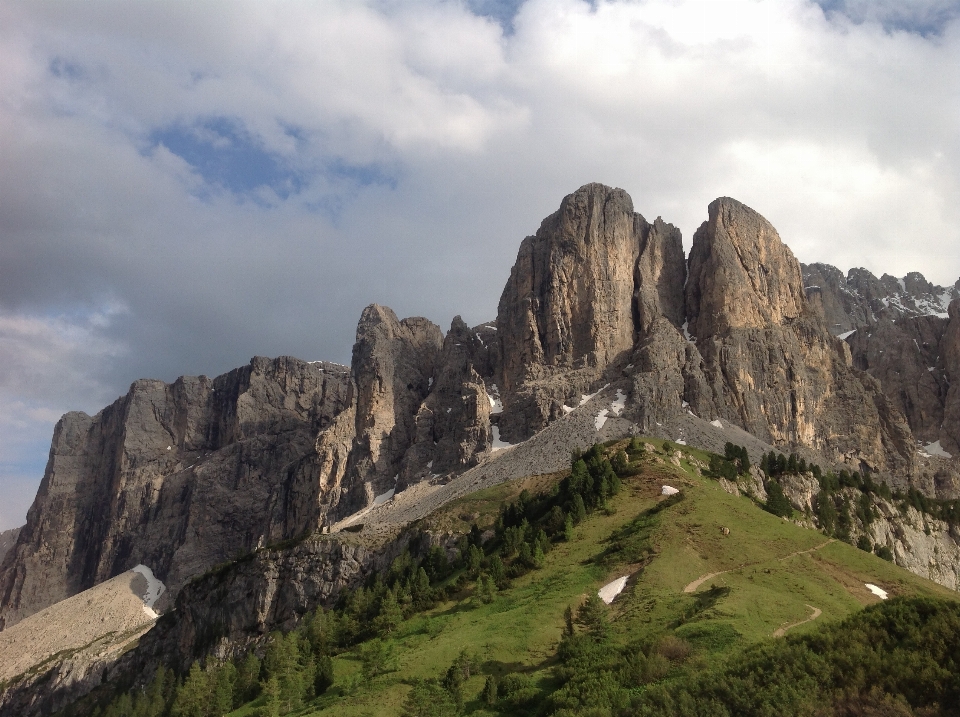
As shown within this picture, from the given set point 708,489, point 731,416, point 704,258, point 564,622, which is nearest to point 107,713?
point 564,622

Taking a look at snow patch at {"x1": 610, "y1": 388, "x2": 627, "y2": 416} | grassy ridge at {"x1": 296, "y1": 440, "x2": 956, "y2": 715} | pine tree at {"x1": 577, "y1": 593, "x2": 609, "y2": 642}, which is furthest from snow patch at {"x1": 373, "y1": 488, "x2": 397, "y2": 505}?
pine tree at {"x1": 577, "y1": 593, "x2": 609, "y2": 642}

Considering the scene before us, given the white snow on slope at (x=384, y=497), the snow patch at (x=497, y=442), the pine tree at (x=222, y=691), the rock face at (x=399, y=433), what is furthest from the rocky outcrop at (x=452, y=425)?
the pine tree at (x=222, y=691)

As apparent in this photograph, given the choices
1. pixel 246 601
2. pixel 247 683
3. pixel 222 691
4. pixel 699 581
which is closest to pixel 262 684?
pixel 222 691

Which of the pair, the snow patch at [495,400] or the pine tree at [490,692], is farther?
the snow patch at [495,400]

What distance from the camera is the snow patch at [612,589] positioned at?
75.2 meters

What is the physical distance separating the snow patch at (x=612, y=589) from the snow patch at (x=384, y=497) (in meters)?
99.4

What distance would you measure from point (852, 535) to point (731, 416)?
42.8 metres

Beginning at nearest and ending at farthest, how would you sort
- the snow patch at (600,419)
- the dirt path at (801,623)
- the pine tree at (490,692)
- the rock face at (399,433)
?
the pine tree at (490,692) → the dirt path at (801,623) → the snow patch at (600,419) → the rock face at (399,433)

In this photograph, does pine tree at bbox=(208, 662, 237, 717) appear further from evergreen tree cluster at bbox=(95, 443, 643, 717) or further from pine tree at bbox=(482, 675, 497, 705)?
pine tree at bbox=(482, 675, 497, 705)

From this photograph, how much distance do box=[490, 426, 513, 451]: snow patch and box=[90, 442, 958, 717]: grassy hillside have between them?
2525 inches

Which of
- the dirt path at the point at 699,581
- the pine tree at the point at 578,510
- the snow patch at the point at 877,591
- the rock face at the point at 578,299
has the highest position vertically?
the rock face at the point at 578,299

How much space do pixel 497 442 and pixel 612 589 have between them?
311 feet

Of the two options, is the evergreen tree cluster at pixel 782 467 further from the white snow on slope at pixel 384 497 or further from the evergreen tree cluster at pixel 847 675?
the evergreen tree cluster at pixel 847 675

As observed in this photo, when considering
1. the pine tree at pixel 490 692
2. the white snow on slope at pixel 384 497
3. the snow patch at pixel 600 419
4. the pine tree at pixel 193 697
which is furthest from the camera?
the white snow on slope at pixel 384 497
